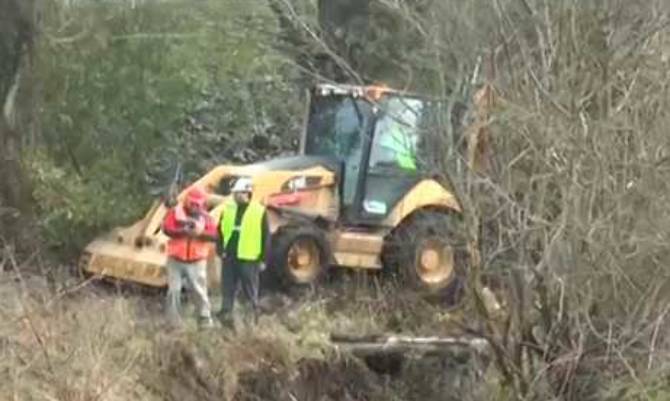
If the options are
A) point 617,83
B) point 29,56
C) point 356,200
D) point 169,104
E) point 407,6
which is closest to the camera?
point 617,83

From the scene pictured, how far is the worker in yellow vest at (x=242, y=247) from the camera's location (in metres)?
15.8

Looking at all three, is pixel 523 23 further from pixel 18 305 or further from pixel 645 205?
pixel 18 305

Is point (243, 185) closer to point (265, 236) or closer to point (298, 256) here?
point (298, 256)

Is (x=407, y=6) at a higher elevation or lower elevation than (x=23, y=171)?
higher

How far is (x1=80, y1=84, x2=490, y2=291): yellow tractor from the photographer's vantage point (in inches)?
663

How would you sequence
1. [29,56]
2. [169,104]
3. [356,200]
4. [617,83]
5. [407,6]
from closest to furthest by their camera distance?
[617,83] < [407,6] < [356,200] < [29,56] < [169,104]

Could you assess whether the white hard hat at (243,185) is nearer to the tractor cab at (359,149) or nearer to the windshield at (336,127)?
the tractor cab at (359,149)

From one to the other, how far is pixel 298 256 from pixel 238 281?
98cm

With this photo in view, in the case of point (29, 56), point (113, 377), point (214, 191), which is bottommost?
point (113, 377)

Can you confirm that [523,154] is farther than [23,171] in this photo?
No

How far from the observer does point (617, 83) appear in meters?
13.7

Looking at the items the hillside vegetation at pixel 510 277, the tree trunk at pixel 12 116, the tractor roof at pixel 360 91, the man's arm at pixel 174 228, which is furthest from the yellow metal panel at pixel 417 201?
the tree trunk at pixel 12 116

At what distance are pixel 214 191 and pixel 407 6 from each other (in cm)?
338

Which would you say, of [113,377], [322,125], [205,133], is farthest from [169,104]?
[113,377]
